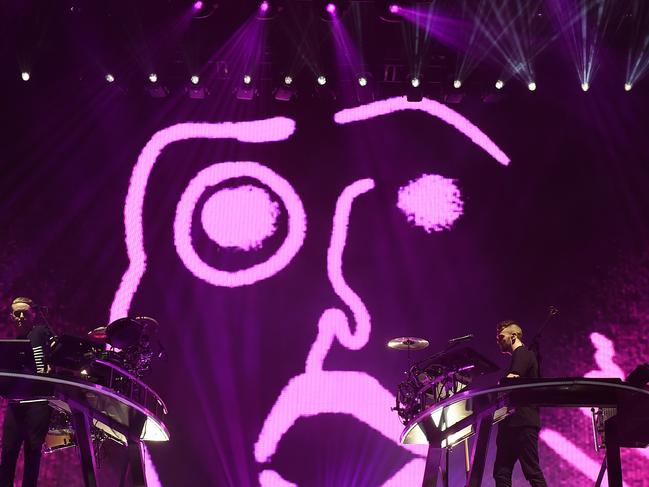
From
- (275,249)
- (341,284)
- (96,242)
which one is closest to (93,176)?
(96,242)

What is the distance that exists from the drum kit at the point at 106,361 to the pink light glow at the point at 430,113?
306 centimetres

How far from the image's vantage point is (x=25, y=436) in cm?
470

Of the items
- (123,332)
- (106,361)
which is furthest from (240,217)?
(106,361)

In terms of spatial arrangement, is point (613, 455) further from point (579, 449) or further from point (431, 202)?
point (431, 202)

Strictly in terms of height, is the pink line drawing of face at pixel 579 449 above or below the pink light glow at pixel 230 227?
below

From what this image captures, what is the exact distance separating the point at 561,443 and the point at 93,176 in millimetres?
5173

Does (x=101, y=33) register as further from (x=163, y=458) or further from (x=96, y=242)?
(x=163, y=458)

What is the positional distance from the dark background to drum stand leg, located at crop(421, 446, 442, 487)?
2.96 m

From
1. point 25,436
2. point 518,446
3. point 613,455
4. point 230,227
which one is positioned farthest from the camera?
point 230,227

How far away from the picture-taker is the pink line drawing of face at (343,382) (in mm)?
6340

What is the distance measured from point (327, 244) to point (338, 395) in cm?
147

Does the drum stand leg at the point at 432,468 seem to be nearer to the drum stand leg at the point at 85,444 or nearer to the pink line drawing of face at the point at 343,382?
the drum stand leg at the point at 85,444

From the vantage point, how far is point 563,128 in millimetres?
7406

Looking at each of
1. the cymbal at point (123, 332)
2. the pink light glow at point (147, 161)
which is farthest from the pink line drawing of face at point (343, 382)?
the cymbal at point (123, 332)
